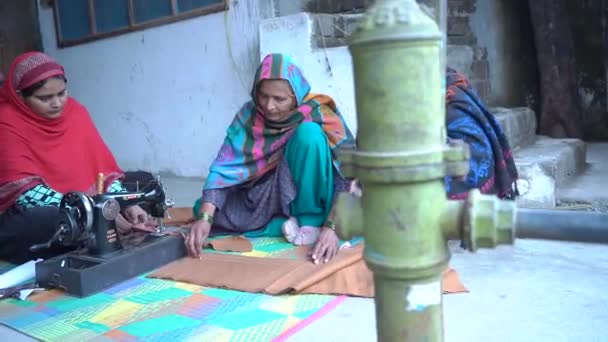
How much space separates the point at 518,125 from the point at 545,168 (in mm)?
845

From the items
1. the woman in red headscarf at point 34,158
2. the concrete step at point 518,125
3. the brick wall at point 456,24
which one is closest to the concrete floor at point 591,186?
the concrete step at point 518,125

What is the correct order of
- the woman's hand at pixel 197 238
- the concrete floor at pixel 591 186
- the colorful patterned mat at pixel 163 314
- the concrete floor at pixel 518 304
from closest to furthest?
the concrete floor at pixel 518 304, the colorful patterned mat at pixel 163 314, the woman's hand at pixel 197 238, the concrete floor at pixel 591 186

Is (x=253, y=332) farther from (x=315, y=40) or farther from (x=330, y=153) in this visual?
(x=315, y=40)

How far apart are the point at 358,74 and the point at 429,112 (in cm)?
10

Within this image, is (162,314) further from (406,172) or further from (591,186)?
(591,186)

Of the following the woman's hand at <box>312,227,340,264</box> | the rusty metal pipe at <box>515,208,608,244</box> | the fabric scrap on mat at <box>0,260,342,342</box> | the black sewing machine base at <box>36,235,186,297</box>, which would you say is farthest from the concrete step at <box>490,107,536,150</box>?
the rusty metal pipe at <box>515,208,608,244</box>

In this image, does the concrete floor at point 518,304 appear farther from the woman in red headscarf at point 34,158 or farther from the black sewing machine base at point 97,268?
the woman in red headscarf at point 34,158

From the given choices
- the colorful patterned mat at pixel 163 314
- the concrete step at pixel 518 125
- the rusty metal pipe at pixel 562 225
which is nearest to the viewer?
the rusty metal pipe at pixel 562 225

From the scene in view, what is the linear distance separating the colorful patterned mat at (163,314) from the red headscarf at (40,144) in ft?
2.34

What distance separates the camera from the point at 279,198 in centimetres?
320

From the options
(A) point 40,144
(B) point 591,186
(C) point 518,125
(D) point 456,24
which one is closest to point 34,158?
(A) point 40,144

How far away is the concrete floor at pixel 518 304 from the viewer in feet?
6.46

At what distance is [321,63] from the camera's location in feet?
13.5

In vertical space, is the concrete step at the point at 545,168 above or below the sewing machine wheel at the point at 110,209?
below
